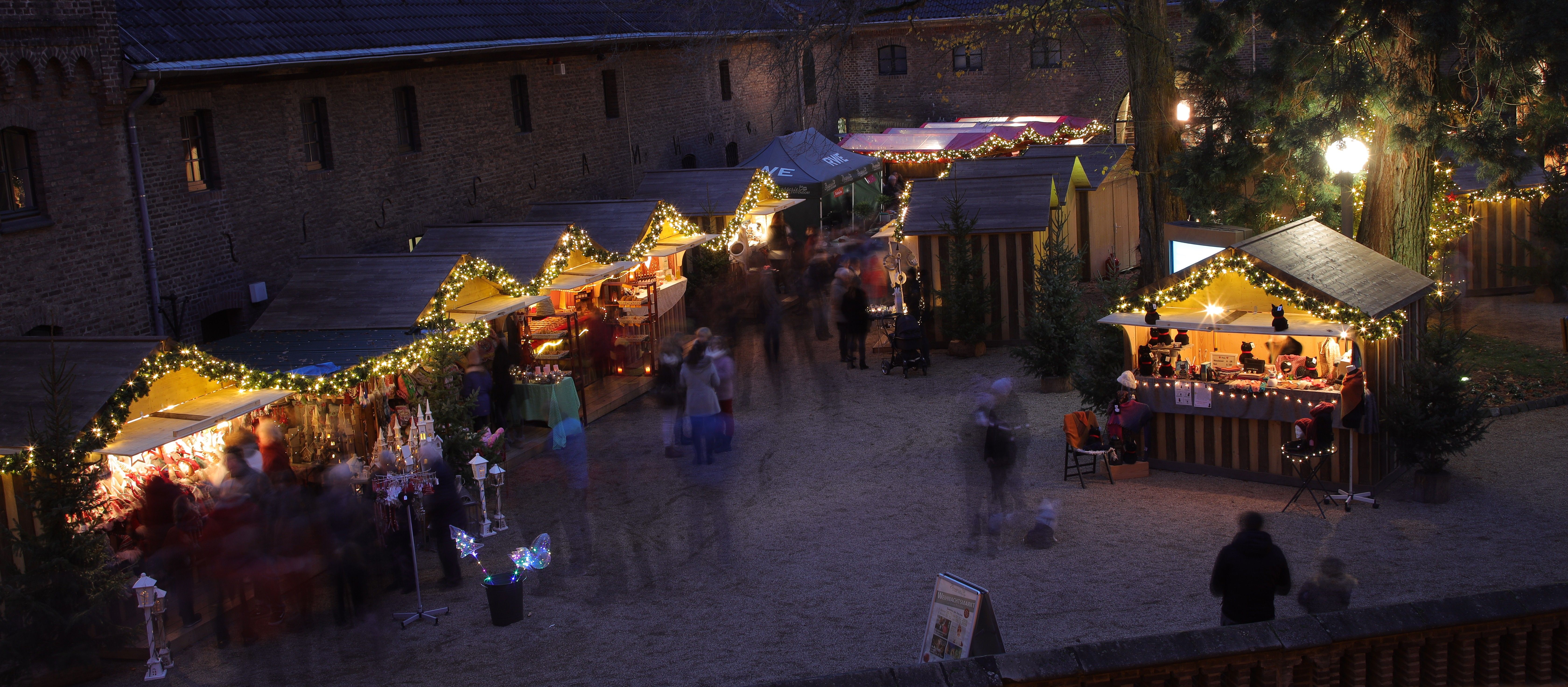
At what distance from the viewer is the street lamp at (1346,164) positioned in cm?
1572

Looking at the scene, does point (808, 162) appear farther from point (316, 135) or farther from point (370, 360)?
point (370, 360)

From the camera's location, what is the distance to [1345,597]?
7.71 m

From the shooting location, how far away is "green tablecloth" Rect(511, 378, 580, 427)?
48.4 feet

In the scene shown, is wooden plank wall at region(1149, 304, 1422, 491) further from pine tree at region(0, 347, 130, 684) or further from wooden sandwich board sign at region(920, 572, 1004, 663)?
pine tree at region(0, 347, 130, 684)

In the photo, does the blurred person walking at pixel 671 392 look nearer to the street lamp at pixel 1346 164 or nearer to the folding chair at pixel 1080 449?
the folding chair at pixel 1080 449

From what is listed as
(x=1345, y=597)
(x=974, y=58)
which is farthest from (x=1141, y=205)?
(x=974, y=58)

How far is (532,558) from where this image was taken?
9648mm

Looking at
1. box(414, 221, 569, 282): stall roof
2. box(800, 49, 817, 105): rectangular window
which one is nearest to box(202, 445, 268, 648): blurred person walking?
box(414, 221, 569, 282): stall roof

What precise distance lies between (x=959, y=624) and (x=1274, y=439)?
5824 mm

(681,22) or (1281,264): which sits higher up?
(681,22)

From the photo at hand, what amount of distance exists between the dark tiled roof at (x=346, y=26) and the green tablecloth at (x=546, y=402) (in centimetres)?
472

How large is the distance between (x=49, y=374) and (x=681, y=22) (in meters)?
17.6

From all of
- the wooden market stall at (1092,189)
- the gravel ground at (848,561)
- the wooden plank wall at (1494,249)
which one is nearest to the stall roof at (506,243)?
the gravel ground at (848,561)

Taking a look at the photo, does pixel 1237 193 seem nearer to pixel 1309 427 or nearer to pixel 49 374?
pixel 1309 427
